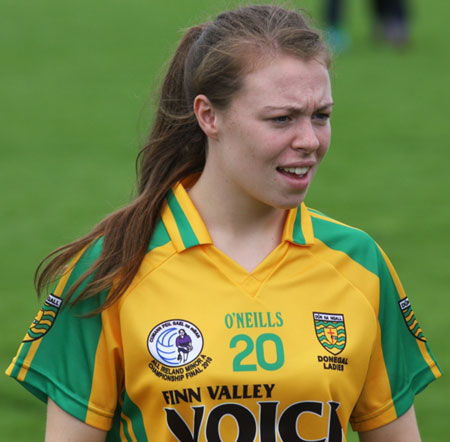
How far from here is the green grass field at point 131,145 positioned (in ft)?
22.2

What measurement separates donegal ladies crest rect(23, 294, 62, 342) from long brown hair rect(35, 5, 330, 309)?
59 millimetres

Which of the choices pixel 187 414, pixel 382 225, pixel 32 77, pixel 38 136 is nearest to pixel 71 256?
pixel 187 414

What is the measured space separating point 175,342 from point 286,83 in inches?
27.3

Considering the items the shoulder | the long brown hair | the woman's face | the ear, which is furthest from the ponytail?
the shoulder

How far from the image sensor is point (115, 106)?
39.7 ft

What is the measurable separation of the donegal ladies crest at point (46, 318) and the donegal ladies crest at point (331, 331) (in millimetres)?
664

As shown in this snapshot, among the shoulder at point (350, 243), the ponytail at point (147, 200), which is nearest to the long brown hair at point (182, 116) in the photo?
the ponytail at point (147, 200)

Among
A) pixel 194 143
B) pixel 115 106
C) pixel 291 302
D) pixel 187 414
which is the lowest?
pixel 187 414

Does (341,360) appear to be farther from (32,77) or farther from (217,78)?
(32,77)

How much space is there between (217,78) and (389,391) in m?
0.94

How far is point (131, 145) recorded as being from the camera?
33.9ft

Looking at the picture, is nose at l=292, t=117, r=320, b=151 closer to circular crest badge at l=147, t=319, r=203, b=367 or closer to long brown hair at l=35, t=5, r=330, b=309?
long brown hair at l=35, t=5, r=330, b=309

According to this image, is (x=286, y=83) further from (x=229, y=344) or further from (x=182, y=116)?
(x=229, y=344)

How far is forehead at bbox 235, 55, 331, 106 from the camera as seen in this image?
276 centimetres
